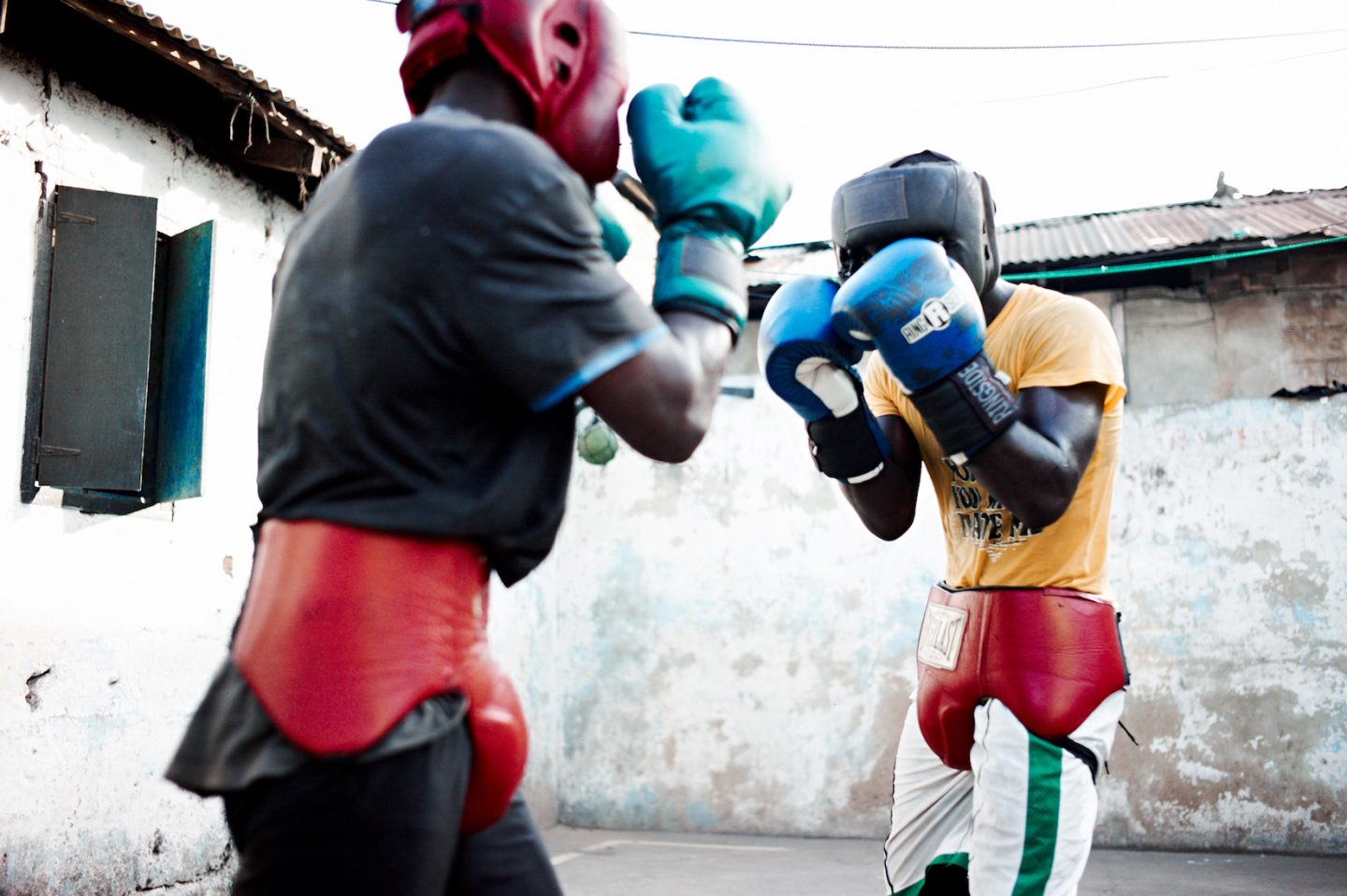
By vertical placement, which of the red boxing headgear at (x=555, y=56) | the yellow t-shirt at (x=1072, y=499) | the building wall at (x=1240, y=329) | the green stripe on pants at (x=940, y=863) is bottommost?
the green stripe on pants at (x=940, y=863)

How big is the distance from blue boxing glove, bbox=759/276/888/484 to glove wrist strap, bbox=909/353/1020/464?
28cm

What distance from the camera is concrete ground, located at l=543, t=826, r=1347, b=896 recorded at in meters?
5.73

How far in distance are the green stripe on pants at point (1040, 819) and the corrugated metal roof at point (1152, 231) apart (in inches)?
204

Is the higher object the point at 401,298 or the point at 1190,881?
the point at 401,298

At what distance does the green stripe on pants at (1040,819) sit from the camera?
94.1 inches

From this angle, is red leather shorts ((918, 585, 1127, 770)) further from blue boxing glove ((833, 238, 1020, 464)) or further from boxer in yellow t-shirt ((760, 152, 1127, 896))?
blue boxing glove ((833, 238, 1020, 464))

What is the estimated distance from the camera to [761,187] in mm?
1561

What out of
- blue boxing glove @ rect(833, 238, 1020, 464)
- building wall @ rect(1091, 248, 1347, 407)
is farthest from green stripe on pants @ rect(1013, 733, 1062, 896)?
building wall @ rect(1091, 248, 1347, 407)

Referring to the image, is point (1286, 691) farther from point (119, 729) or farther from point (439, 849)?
point (439, 849)

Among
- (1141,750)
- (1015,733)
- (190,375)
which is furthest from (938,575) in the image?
(1015,733)

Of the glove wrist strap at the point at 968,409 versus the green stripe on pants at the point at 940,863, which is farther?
the green stripe on pants at the point at 940,863

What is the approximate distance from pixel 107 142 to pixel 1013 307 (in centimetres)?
380

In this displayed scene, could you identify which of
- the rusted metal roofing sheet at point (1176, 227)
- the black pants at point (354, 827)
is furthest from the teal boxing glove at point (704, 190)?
the rusted metal roofing sheet at point (1176, 227)

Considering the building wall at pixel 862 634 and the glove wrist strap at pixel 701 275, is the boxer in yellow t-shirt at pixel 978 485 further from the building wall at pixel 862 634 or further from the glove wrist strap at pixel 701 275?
the building wall at pixel 862 634
